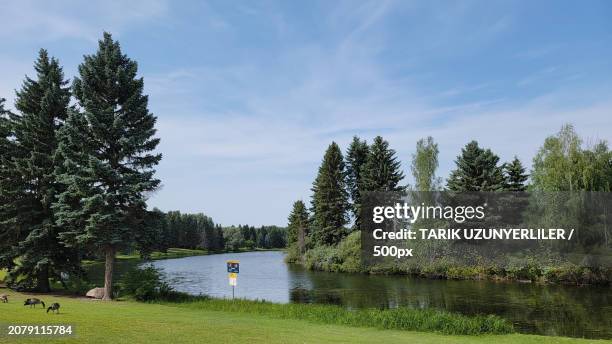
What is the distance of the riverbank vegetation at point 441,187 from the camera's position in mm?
45688

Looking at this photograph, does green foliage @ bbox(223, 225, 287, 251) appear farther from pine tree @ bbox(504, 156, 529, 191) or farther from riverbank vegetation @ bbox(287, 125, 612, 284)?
pine tree @ bbox(504, 156, 529, 191)

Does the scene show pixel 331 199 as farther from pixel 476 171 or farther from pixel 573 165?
pixel 573 165

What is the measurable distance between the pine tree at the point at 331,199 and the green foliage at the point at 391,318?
4579cm

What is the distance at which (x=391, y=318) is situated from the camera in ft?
66.8

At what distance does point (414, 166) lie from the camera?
59.5 m

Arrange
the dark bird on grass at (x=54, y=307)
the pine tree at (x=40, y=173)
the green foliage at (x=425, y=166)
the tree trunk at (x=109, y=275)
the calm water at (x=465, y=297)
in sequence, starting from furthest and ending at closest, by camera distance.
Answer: the green foliage at (x=425, y=166) → the pine tree at (x=40, y=173) → the tree trunk at (x=109, y=275) → the calm water at (x=465, y=297) → the dark bird on grass at (x=54, y=307)

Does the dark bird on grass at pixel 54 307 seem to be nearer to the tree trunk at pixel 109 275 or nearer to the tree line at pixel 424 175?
the tree trunk at pixel 109 275

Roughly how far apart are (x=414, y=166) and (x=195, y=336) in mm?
48994

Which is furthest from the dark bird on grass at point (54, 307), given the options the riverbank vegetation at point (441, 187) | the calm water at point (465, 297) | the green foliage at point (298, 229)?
the green foliage at point (298, 229)

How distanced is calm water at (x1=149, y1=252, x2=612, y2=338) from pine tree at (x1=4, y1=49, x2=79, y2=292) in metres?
12.4

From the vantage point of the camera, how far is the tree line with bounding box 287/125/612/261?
4612 cm

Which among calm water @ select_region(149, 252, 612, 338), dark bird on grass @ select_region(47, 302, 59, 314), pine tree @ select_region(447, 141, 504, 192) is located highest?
pine tree @ select_region(447, 141, 504, 192)

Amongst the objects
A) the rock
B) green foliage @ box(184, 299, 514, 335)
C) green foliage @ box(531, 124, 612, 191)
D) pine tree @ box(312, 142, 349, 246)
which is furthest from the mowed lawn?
pine tree @ box(312, 142, 349, 246)

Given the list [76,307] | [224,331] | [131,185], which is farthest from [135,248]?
[224,331]
